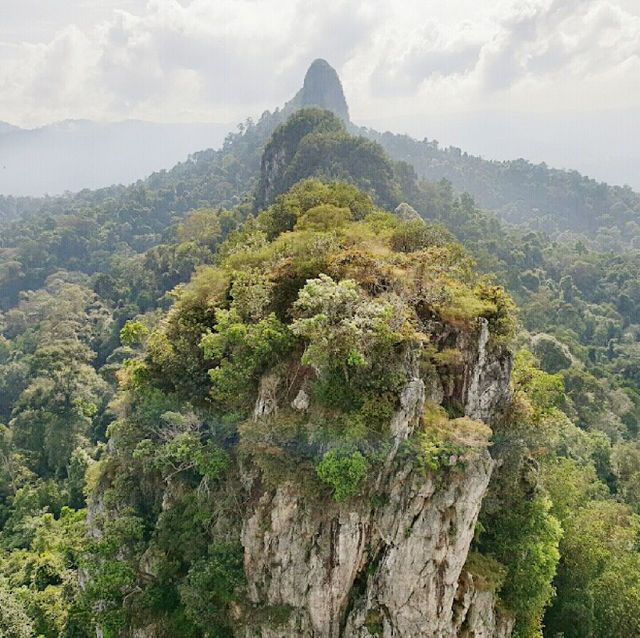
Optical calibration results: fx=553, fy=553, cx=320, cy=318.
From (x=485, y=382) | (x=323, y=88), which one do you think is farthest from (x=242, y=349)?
(x=323, y=88)

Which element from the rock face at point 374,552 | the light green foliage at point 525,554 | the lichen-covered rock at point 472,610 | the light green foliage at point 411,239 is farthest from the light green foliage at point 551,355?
the rock face at point 374,552

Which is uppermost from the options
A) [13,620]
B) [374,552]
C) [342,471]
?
[342,471]

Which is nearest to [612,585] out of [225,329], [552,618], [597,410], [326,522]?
[552,618]

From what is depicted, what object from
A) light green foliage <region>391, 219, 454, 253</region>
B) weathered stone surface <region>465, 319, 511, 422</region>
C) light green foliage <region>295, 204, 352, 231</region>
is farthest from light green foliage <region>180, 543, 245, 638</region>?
light green foliage <region>295, 204, 352, 231</region>

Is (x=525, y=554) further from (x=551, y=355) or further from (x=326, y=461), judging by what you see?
(x=551, y=355)

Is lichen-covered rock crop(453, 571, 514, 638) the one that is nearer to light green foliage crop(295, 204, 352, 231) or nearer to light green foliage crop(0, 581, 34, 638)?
light green foliage crop(295, 204, 352, 231)
